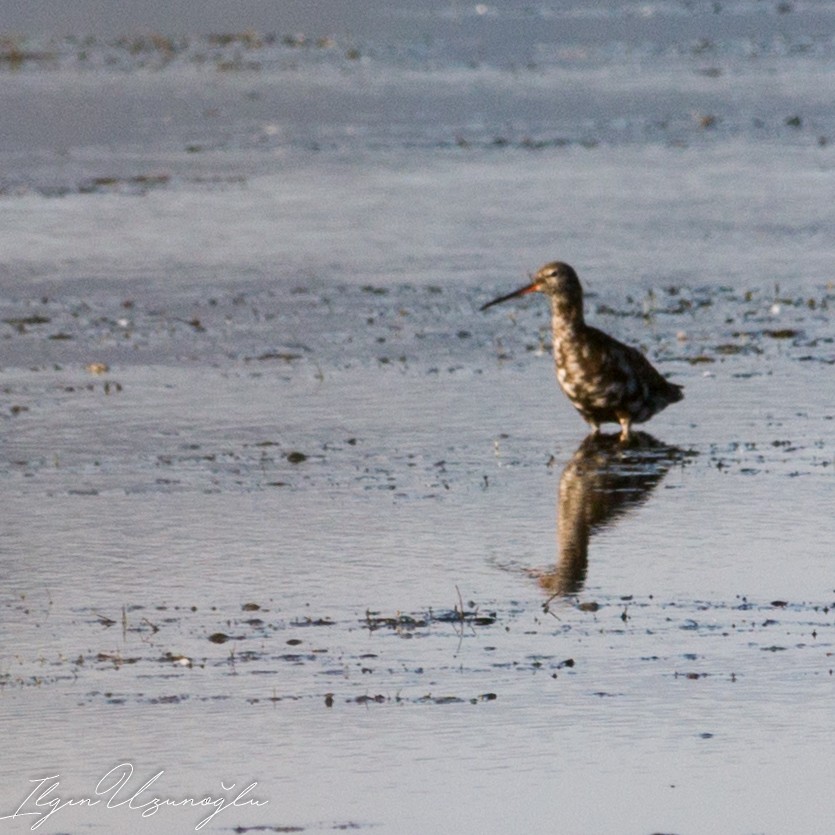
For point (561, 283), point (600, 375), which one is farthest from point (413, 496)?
point (561, 283)

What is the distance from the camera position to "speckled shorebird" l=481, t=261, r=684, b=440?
49.8 ft

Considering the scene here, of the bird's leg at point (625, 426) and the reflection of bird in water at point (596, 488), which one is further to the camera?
the bird's leg at point (625, 426)

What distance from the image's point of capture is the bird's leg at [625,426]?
15234mm

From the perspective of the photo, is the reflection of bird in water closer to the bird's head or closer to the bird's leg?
the bird's leg

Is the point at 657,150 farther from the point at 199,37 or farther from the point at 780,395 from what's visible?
the point at 199,37

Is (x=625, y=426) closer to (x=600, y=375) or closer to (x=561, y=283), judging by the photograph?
(x=600, y=375)

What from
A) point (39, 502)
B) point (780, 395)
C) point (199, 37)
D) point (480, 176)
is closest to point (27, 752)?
point (39, 502)

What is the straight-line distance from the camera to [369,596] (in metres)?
11.1

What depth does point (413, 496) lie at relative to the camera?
13461mm
